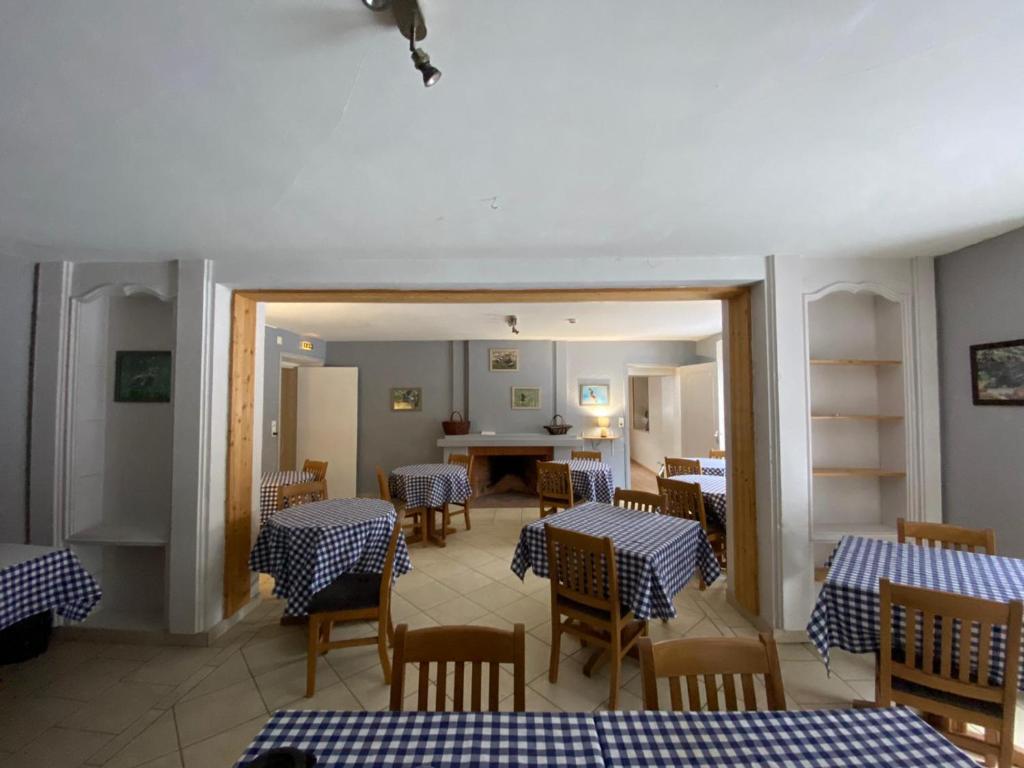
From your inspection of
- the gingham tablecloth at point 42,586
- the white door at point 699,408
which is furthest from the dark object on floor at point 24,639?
the white door at point 699,408

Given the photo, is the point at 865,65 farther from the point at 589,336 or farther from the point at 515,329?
the point at 589,336

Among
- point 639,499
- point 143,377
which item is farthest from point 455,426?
point 143,377

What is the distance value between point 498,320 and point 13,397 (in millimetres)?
3704

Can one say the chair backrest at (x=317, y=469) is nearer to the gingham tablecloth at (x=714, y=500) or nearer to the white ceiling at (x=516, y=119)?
the white ceiling at (x=516, y=119)

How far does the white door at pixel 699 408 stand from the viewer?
525 cm

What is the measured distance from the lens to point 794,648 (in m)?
2.40

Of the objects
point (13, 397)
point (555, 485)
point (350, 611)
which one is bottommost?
point (350, 611)

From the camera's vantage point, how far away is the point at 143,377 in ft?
8.86

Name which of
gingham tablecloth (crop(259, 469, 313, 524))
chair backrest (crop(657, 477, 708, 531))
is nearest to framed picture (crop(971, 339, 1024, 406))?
chair backrest (crop(657, 477, 708, 531))

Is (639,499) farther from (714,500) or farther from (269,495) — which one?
(269,495)

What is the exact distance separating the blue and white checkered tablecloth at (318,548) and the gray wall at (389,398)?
3512mm

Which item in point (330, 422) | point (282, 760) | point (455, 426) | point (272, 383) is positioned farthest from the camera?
point (455, 426)

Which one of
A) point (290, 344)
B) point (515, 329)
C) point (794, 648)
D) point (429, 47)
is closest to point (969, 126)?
point (429, 47)

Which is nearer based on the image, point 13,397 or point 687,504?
point 13,397
